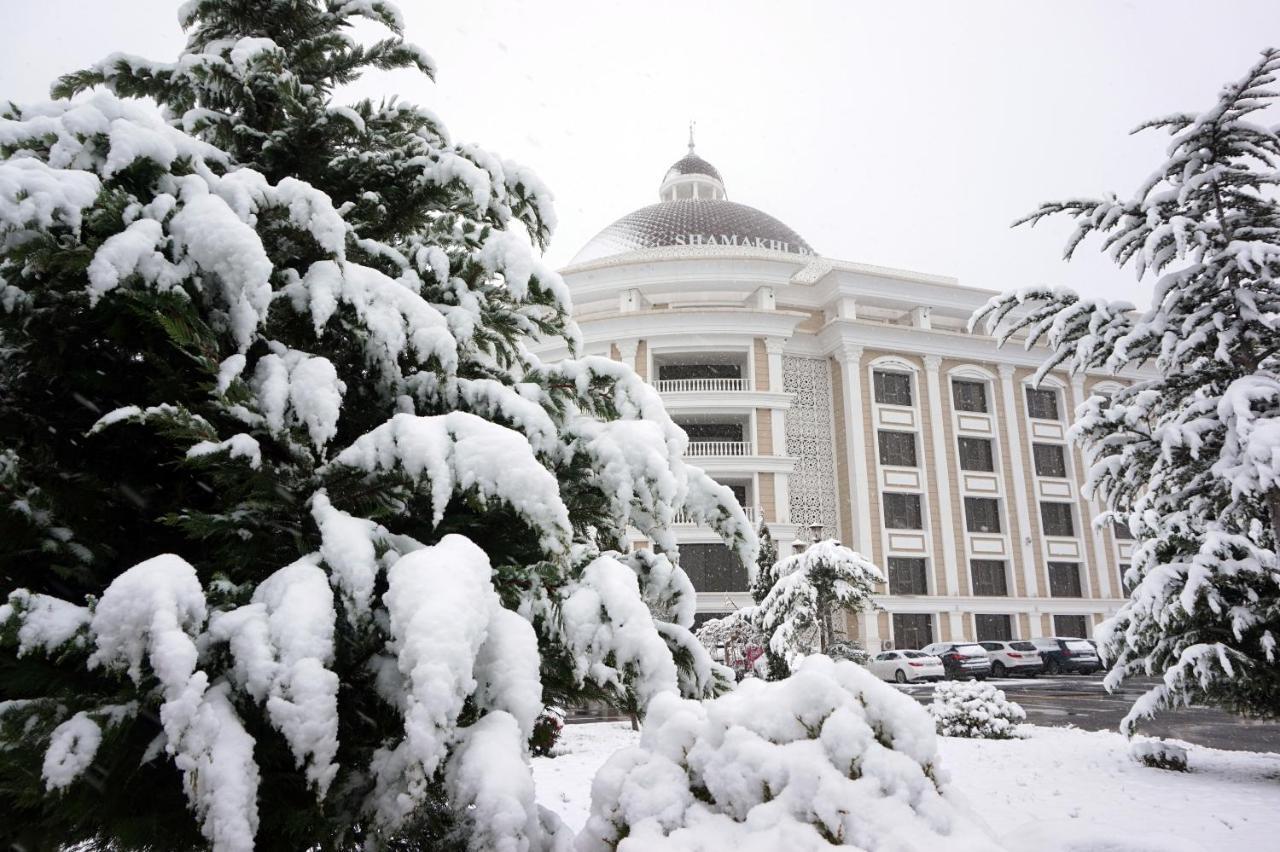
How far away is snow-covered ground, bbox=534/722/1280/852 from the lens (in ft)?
18.8

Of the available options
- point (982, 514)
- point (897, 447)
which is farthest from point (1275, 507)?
point (982, 514)

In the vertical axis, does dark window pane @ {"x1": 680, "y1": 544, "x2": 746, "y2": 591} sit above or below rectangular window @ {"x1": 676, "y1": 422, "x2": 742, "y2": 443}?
below

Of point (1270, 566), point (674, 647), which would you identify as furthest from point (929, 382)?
point (674, 647)

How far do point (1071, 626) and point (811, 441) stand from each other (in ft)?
47.2

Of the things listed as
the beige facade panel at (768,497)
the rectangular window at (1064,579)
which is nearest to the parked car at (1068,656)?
the rectangular window at (1064,579)

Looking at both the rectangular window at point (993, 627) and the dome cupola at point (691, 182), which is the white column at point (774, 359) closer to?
the rectangular window at point (993, 627)

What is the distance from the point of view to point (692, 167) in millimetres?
51469

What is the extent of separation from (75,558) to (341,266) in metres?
1.26

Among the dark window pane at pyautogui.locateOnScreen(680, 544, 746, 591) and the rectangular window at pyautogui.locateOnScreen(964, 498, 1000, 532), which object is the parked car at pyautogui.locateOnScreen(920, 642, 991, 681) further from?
the rectangular window at pyautogui.locateOnScreen(964, 498, 1000, 532)

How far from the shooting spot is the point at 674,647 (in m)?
3.00

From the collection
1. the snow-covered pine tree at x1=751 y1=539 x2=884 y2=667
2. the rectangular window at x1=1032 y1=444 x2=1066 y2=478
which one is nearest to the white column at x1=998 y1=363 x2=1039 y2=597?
the rectangular window at x1=1032 y1=444 x2=1066 y2=478

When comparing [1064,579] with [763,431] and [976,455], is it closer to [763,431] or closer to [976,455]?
[976,455]

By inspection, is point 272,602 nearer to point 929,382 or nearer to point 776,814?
point 776,814

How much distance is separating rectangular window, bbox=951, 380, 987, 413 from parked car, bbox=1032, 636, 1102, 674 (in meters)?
12.0
